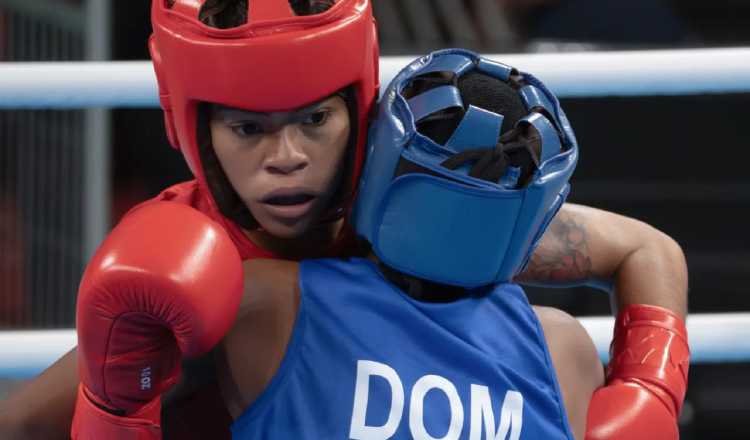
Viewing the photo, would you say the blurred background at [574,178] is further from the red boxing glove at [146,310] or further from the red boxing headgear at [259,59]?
the red boxing glove at [146,310]

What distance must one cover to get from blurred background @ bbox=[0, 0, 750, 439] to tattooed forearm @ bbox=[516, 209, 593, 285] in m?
1.28

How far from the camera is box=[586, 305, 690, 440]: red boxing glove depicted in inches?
55.1

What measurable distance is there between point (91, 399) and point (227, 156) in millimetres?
311

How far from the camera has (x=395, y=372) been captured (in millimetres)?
1213

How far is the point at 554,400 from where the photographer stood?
4.24ft

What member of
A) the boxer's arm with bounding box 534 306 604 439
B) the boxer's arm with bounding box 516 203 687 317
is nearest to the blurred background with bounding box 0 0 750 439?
the boxer's arm with bounding box 516 203 687 317

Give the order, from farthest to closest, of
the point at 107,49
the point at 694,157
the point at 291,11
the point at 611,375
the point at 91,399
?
the point at 694,157 < the point at 107,49 < the point at 611,375 < the point at 291,11 < the point at 91,399

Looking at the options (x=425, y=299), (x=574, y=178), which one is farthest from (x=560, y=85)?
(x=574, y=178)

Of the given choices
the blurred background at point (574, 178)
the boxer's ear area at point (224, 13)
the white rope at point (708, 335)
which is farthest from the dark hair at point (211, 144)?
the blurred background at point (574, 178)

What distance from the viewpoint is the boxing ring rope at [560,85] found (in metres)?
1.66

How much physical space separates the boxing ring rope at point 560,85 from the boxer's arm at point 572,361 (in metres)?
0.31

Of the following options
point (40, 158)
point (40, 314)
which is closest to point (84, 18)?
point (40, 158)

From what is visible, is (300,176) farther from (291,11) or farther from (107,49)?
(107,49)

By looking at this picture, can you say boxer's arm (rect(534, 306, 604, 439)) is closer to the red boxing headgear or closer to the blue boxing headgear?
the blue boxing headgear
